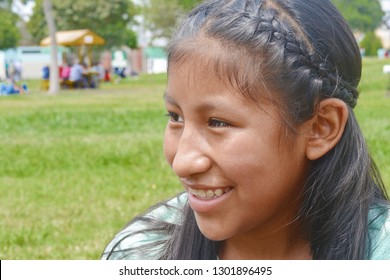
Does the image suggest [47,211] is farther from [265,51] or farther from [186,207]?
[265,51]

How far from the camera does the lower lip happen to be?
171 cm

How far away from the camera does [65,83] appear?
27.1 metres

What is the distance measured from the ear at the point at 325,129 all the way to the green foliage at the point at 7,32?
4414 cm

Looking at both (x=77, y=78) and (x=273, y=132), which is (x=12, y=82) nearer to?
(x=77, y=78)

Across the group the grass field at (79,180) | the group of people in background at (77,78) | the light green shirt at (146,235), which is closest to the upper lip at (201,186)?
the light green shirt at (146,235)

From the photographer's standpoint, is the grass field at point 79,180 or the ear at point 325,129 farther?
the grass field at point 79,180

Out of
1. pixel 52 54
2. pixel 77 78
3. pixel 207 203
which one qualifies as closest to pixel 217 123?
pixel 207 203

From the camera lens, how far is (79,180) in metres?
6.09

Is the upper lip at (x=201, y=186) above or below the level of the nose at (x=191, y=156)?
below

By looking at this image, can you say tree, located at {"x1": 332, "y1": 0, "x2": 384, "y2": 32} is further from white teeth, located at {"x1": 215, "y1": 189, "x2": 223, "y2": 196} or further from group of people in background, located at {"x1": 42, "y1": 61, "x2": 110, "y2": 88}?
white teeth, located at {"x1": 215, "y1": 189, "x2": 223, "y2": 196}

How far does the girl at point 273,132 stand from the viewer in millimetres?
1693

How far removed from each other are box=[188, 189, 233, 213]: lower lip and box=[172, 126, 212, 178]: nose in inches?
2.6

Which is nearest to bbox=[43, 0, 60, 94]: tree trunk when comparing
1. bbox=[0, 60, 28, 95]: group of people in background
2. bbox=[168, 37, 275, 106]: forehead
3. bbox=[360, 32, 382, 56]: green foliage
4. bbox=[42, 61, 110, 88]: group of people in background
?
bbox=[0, 60, 28, 95]: group of people in background

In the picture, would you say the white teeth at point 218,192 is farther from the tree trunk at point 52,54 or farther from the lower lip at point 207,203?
the tree trunk at point 52,54
